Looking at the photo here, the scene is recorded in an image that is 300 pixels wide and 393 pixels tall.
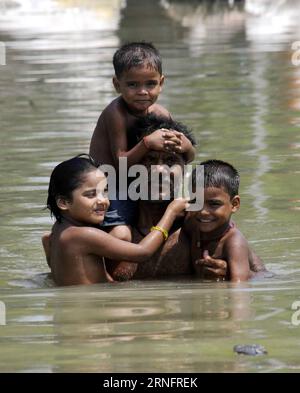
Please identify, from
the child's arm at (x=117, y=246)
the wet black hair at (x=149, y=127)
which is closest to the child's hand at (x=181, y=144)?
the wet black hair at (x=149, y=127)

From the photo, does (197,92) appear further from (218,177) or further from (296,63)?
(218,177)

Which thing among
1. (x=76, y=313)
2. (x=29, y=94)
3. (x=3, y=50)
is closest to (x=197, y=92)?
(x=29, y=94)

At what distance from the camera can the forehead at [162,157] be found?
7.26 metres

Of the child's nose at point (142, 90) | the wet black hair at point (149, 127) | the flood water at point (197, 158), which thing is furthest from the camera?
the child's nose at point (142, 90)

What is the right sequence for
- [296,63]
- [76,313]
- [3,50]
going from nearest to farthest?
[76,313] → [296,63] → [3,50]

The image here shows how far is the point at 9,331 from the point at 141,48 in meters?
2.52

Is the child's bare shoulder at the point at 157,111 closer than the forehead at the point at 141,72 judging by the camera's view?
No

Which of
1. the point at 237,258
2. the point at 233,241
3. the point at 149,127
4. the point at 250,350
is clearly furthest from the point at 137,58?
the point at 250,350

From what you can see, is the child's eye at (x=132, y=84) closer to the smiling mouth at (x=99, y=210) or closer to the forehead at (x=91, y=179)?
the forehead at (x=91, y=179)

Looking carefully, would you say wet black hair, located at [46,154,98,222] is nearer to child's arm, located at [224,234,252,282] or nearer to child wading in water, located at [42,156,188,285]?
child wading in water, located at [42,156,188,285]

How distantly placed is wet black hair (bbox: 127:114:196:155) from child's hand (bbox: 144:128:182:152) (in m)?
0.20

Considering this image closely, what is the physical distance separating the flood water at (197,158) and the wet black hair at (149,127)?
35.8 inches

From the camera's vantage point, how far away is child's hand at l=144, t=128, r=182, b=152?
7098mm

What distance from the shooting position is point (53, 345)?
528 centimetres
